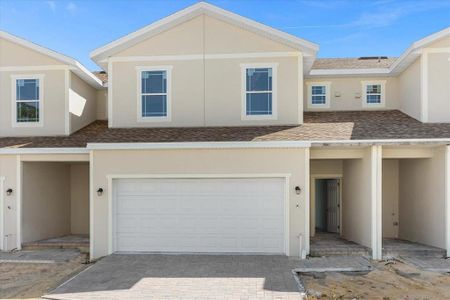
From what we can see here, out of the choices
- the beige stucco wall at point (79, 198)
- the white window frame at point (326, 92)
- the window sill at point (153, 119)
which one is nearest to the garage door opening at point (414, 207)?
the white window frame at point (326, 92)

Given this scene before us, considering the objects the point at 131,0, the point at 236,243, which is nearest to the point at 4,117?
the point at 131,0

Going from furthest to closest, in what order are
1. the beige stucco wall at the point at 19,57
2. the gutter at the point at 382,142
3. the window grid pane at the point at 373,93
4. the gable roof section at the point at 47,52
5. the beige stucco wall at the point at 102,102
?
the beige stucco wall at the point at 102,102 → the window grid pane at the point at 373,93 → the beige stucco wall at the point at 19,57 → the gable roof section at the point at 47,52 → the gutter at the point at 382,142

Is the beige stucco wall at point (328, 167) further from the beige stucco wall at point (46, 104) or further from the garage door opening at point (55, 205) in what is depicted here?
the beige stucco wall at point (46, 104)

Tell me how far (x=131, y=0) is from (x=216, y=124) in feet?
23.8

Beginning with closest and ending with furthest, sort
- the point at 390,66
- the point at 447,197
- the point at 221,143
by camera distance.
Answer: the point at 447,197, the point at 221,143, the point at 390,66

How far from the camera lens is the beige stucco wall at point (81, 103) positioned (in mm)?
12711

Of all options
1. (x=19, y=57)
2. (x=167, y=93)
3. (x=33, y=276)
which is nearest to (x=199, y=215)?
(x=167, y=93)

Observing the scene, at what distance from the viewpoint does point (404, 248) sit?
33.7ft

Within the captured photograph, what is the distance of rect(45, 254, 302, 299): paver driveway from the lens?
700 centimetres

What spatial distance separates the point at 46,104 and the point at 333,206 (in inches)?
490

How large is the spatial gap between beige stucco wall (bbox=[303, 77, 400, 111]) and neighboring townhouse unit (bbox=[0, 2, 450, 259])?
5 centimetres

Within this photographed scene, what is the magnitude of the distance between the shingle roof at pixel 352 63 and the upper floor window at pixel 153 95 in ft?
22.8

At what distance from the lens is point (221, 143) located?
9.70 m

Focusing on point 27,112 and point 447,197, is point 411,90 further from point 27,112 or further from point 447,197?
point 27,112
